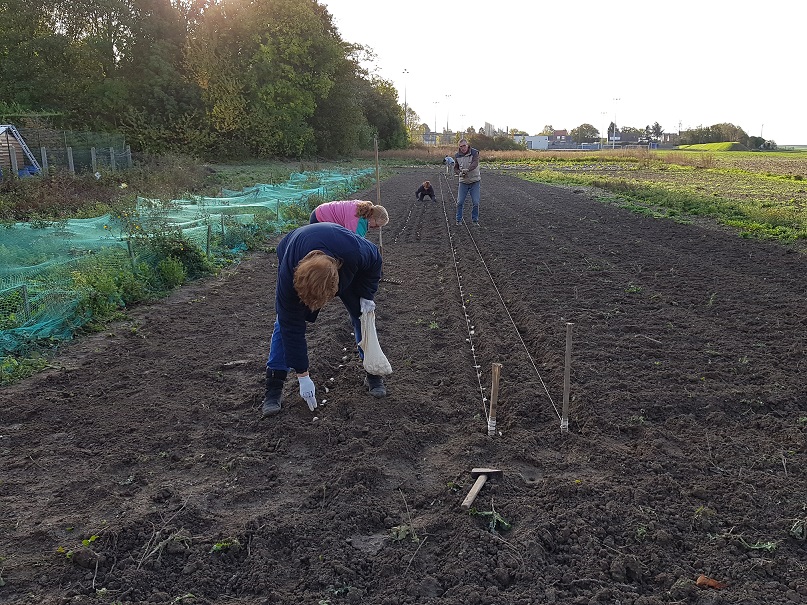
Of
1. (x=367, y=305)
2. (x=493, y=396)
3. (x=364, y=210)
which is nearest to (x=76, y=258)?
(x=364, y=210)

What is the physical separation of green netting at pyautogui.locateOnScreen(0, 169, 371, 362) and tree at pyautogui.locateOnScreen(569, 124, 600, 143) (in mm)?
142409

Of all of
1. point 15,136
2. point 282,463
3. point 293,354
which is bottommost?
point 282,463

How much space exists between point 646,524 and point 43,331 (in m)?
5.63

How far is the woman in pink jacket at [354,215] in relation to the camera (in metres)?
5.57

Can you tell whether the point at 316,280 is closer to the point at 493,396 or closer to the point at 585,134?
the point at 493,396

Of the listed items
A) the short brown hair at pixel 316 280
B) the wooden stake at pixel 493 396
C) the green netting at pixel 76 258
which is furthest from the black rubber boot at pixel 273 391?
the green netting at pixel 76 258

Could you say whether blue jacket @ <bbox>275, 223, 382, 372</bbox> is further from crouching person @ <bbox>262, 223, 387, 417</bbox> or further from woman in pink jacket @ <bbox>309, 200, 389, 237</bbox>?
woman in pink jacket @ <bbox>309, 200, 389, 237</bbox>

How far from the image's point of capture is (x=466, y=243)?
12.1 metres

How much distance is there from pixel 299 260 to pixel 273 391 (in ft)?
3.82

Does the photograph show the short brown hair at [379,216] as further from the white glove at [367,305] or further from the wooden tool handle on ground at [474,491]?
the wooden tool handle on ground at [474,491]

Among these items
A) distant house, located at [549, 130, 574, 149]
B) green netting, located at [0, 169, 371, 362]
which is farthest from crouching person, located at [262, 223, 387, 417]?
distant house, located at [549, 130, 574, 149]

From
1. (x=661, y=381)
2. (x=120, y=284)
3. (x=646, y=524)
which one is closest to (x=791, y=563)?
(x=646, y=524)

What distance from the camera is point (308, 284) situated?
3586 millimetres

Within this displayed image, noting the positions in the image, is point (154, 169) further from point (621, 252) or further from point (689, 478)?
point (689, 478)
